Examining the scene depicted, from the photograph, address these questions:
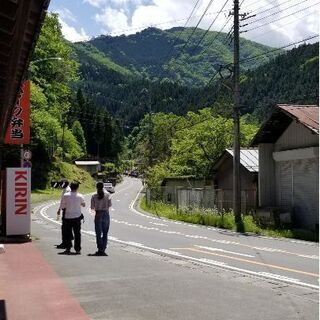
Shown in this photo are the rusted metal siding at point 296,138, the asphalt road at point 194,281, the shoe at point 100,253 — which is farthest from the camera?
the rusted metal siding at point 296,138

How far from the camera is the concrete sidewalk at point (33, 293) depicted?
22.9 ft

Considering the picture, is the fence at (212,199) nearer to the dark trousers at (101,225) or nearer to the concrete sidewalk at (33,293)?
the dark trousers at (101,225)

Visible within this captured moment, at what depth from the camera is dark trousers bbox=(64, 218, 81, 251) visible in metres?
13.1

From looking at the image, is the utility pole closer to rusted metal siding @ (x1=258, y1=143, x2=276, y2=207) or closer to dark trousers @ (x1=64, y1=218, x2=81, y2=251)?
rusted metal siding @ (x1=258, y1=143, x2=276, y2=207)

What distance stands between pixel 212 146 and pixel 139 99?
13203 cm

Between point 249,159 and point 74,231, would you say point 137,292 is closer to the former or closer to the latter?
point 74,231

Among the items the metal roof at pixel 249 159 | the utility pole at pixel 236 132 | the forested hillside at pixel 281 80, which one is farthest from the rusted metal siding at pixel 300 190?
the forested hillside at pixel 281 80

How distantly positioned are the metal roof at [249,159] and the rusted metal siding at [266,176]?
6091 millimetres

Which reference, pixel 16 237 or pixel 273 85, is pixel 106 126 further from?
pixel 16 237

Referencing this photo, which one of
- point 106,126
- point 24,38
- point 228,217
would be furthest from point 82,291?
point 106,126

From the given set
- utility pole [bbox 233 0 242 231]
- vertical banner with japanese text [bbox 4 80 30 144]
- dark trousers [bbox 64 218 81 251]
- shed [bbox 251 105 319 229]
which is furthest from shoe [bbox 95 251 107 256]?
utility pole [bbox 233 0 242 231]

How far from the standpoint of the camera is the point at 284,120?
24766 mm

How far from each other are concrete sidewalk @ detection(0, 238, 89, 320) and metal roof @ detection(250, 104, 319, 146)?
13511mm

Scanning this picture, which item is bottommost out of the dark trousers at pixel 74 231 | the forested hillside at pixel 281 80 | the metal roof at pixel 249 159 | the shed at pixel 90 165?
the dark trousers at pixel 74 231
